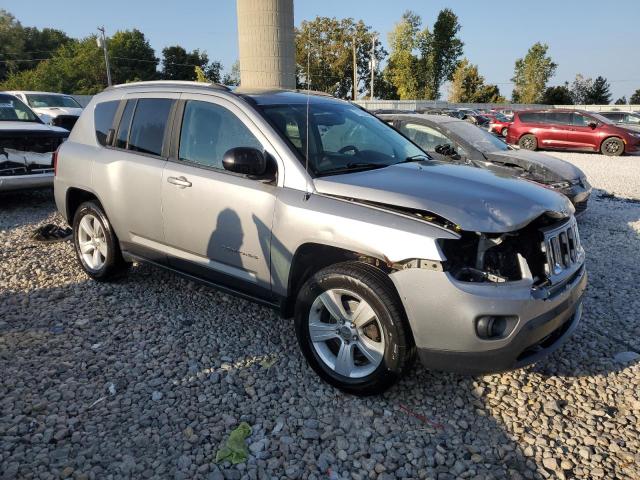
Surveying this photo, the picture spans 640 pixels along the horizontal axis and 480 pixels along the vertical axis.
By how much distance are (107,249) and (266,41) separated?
32.7 ft

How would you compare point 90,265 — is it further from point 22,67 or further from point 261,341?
point 22,67

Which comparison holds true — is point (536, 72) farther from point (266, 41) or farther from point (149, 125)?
point (149, 125)

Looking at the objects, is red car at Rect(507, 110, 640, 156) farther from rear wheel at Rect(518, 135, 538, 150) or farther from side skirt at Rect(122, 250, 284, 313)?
side skirt at Rect(122, 250, 284, 313)

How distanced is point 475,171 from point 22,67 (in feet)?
293

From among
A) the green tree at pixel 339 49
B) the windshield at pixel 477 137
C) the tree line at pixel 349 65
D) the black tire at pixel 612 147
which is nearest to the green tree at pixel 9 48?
the tree line at pixel 349 65

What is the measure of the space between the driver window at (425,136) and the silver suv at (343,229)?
3.31 meters

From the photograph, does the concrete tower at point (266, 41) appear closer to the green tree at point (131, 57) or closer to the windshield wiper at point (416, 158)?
the windshield wiper at point (416, 158)

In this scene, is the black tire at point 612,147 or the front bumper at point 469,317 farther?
the black tire at point 612,147

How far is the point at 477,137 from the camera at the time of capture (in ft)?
26.3

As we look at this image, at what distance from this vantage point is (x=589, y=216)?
26.9ft

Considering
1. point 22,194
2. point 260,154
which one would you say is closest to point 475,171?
point 260,154

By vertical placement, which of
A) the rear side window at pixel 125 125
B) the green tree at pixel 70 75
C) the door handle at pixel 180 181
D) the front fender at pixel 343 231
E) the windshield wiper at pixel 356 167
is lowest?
the front fender at pixel 343 231

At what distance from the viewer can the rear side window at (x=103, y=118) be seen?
4602 millimetres

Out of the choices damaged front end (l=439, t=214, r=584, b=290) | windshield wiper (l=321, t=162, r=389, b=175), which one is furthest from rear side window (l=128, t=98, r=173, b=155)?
damaged front end (l=439, t=214, r=584, b=290)
